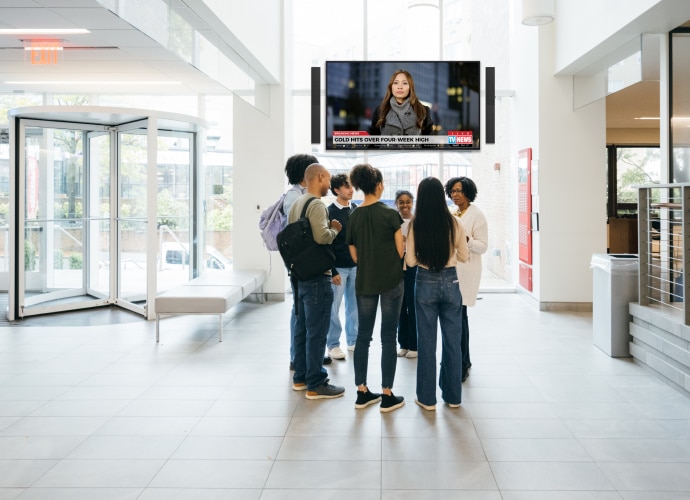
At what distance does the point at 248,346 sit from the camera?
19.3 ft

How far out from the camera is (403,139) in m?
7.42

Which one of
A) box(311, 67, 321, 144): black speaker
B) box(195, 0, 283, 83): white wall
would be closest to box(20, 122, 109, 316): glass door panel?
box(195, 0, 283, 83): white wall

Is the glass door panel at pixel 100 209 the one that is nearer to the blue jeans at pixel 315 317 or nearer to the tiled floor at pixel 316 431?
the tiled floor at pixel 316 431

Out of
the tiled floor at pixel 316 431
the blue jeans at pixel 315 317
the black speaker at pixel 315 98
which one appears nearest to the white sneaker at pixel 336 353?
the tiled floor at pixel 316 431

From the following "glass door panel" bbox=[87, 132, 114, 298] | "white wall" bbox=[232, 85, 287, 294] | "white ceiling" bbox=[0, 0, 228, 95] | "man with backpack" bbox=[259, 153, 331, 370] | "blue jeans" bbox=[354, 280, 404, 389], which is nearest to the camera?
"blue jeans" bbox=[354, 280, 404, 389]

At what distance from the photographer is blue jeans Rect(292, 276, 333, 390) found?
4.21 metres

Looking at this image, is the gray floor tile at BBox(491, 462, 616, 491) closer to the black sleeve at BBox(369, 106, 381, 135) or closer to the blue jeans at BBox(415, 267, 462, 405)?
the blue jeans at BBox(415, 267, 462, 405)

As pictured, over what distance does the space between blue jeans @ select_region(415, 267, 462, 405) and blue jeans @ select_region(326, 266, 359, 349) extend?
4.16 ft

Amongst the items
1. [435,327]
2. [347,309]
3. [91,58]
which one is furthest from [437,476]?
[91,58]

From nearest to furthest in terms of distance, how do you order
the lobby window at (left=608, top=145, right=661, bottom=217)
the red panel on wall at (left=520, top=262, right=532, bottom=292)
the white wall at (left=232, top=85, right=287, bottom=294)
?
the red panel on wall at (left=520, top=262, right=532, bottom=292)
the white wall at (left=232, top=85, right=287, bottom=294)
the lobby window at (left=608, top=145, right=661, bottom=217)

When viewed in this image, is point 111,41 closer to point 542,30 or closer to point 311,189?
point 311,189

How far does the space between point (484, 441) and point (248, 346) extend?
116 inches

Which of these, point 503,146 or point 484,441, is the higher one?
point 503,146

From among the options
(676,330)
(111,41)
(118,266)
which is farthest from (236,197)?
(676,330)
